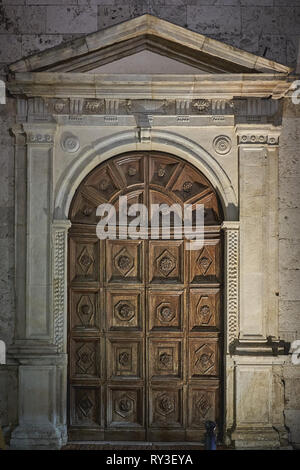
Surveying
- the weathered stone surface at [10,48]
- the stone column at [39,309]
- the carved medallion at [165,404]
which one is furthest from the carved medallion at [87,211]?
the carved medallion at [165,404]

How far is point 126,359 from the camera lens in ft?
21.6

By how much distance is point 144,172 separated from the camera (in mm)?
6645

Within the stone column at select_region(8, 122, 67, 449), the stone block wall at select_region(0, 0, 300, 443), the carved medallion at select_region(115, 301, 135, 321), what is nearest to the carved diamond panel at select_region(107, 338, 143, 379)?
the carved medallion at select_region(115, 301, 135, 321)

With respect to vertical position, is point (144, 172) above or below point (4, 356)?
above

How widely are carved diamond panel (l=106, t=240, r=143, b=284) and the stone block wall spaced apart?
1078mm

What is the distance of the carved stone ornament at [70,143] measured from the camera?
21.0 ft

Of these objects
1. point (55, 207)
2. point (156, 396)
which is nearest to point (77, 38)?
point (55, 207)

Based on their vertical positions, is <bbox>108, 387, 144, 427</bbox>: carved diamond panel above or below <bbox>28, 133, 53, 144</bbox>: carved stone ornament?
below

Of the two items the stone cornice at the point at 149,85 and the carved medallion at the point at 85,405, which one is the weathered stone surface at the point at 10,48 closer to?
the stone cornice at the point at 149,85

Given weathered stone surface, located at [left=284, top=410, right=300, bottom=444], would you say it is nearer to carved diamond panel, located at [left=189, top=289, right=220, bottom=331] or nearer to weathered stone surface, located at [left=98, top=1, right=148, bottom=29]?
carved diamond panel, located at [left=189, top=289, right=220, bottom=331]

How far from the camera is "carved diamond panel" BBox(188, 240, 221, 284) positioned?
6578 millimetres

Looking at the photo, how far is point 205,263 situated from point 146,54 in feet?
7.85

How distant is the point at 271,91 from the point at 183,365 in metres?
3.15

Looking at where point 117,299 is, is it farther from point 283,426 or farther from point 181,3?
point 181,3
